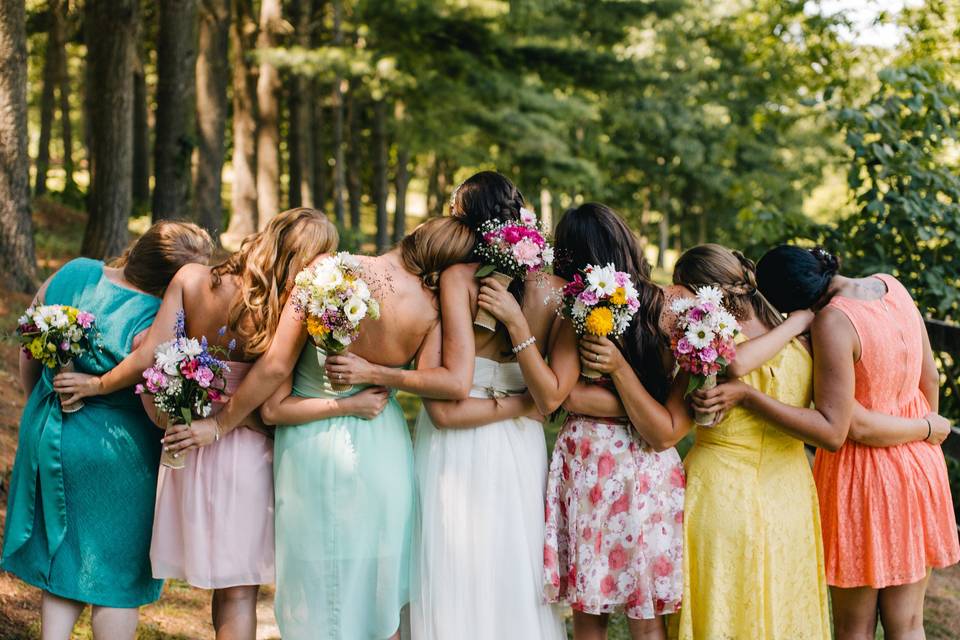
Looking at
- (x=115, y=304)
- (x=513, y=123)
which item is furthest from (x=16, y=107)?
(x=513, y=123)

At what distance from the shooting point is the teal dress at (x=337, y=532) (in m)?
3.73

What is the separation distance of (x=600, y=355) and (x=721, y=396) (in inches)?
19.8

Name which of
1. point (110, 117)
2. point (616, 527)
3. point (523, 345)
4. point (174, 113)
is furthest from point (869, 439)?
point (174, 113)

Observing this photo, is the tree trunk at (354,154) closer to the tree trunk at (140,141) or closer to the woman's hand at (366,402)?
the tree trunk at (140,141)

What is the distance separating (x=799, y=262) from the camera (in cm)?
375

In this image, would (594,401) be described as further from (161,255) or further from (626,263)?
(161,255)

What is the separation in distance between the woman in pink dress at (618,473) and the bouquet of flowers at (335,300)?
2.92ft

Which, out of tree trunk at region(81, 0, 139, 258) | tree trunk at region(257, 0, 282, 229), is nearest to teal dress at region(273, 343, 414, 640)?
tree trunk at region(81, 0, 139, 258)

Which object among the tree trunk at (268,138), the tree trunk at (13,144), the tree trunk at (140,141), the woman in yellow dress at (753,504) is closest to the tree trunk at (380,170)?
the tree trunk at (268,138)

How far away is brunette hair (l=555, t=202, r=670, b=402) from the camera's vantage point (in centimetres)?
371

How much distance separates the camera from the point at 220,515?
3.77 m

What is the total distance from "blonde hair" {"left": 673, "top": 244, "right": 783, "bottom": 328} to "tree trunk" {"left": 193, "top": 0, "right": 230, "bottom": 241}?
12.2m

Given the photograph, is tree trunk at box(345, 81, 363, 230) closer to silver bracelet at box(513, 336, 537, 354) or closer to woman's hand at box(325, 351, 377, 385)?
woman's hand at box(325, 351, 377, 385)

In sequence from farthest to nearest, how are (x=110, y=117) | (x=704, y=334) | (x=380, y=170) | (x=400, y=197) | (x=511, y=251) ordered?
(x=400, y=197) → (x=380, y=170) → (x=110, y=117) → (x=511, y=251) → (x=704, y=334)
